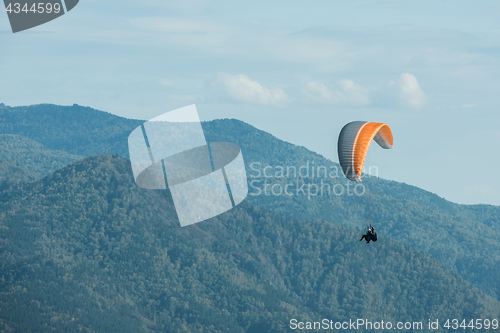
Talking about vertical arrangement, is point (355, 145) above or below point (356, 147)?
above

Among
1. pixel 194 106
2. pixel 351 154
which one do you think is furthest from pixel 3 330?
pixel 351 154

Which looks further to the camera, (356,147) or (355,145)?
(355,145)

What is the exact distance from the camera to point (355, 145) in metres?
65.7

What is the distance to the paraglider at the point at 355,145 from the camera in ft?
214

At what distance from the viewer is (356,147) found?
215 ft

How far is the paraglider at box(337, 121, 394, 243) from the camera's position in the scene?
65.2m

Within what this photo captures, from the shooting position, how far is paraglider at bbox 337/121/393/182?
214 feet

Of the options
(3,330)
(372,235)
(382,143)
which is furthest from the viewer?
(3,330)

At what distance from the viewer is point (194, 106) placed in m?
72.6

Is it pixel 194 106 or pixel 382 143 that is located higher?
pixel 194 106

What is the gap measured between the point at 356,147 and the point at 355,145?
269mm

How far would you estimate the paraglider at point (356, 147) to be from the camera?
65250 mm

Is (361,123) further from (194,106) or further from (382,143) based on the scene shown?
(194,106)

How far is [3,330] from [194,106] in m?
160
